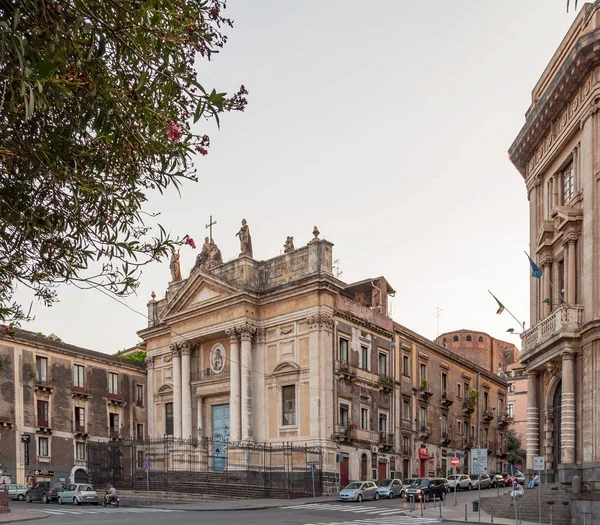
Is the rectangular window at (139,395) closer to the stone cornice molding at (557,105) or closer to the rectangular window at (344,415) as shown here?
the rectangular window at (344,415)

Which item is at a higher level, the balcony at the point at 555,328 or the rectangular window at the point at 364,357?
the balcony at the point at 555,328

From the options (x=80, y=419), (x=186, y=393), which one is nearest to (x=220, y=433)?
(x=186, y=393)

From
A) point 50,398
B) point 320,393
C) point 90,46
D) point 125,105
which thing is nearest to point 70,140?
point 125,105

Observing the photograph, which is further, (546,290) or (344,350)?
(344,350)

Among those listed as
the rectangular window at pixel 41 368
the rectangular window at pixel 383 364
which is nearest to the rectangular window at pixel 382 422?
the rectangular window at pixel 383 364

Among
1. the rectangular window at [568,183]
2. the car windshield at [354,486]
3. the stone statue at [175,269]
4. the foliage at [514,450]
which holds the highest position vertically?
the rectangular window at [568,183]

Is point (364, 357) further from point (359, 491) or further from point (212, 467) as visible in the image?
point (212, 467)

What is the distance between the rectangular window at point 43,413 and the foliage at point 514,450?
43.1m

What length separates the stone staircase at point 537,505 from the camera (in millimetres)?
27219

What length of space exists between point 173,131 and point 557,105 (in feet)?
87.3

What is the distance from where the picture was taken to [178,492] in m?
42.6

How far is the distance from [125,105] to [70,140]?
29.7 inches

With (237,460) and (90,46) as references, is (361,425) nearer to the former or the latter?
(237,460)

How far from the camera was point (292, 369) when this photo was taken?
45375 mm
